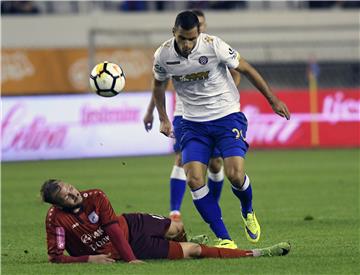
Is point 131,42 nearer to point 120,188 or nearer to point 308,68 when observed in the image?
point 308,68

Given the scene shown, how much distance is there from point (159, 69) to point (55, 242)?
83.7 inches

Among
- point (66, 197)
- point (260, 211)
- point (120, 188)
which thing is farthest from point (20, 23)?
point (66, 197)

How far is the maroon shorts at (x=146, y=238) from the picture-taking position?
9.48 m

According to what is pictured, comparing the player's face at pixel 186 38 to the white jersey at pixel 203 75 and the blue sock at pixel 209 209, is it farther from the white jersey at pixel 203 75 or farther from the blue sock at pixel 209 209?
the blue sock at pixel 209 209

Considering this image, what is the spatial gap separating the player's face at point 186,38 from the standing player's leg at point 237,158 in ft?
2.82

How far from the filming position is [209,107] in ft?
34.4

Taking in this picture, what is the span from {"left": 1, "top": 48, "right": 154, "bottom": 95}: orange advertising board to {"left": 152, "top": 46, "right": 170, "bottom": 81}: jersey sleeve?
17.4 metres

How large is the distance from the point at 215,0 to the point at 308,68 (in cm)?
519

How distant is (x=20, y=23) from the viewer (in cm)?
3139

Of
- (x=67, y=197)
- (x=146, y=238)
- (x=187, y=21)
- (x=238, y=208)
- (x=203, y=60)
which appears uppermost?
(x=187, y=21)

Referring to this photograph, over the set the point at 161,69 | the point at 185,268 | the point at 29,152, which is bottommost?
the point at 29,152

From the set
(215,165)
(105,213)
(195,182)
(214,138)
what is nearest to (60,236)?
(105,213)

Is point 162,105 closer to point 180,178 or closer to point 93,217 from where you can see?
→ point 93,217

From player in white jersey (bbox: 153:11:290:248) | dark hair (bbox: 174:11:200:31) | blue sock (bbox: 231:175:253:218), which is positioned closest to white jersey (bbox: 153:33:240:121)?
player in white jersey (bbox: 153:11:290:248)
